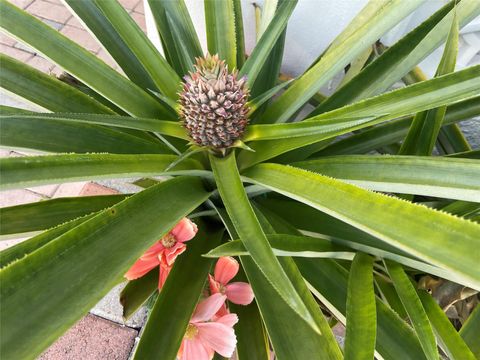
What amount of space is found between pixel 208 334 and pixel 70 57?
16.9 inches

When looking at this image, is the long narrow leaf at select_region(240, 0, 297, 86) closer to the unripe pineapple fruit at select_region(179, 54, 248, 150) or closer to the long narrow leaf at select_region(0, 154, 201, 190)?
the unripe pineapple fruit at select_region(179, 54, 248, 150)

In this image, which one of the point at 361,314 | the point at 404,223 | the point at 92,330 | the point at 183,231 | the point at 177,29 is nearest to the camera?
the point at 404,223

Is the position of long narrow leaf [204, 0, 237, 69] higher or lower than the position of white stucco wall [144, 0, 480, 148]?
Answer: lower

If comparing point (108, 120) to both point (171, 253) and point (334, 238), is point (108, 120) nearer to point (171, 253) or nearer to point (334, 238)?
point (171, 253)

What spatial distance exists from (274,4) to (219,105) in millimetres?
237

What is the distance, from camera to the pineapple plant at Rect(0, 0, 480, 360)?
34 centimetres

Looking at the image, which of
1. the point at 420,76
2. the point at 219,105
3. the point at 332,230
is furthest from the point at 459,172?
the point at 420,76

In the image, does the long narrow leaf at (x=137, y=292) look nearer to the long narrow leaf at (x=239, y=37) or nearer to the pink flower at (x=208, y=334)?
the pink flower at (x=208, y=334)

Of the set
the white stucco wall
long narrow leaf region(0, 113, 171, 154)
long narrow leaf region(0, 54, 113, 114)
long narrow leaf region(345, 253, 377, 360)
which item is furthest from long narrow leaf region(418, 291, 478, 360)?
the white stucco wall

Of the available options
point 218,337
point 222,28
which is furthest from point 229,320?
point 222,28

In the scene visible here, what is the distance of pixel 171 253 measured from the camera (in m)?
0.51

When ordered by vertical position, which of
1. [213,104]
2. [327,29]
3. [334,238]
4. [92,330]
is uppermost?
[327,29]

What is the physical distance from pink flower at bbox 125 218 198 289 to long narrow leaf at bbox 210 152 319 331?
94 mm

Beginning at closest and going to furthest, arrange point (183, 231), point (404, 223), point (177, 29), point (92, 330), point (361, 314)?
1. point (404, 223)
2. point (361, 314)
3. point (183, 231)
4. point (177, 29)
5. point (92, 330)
